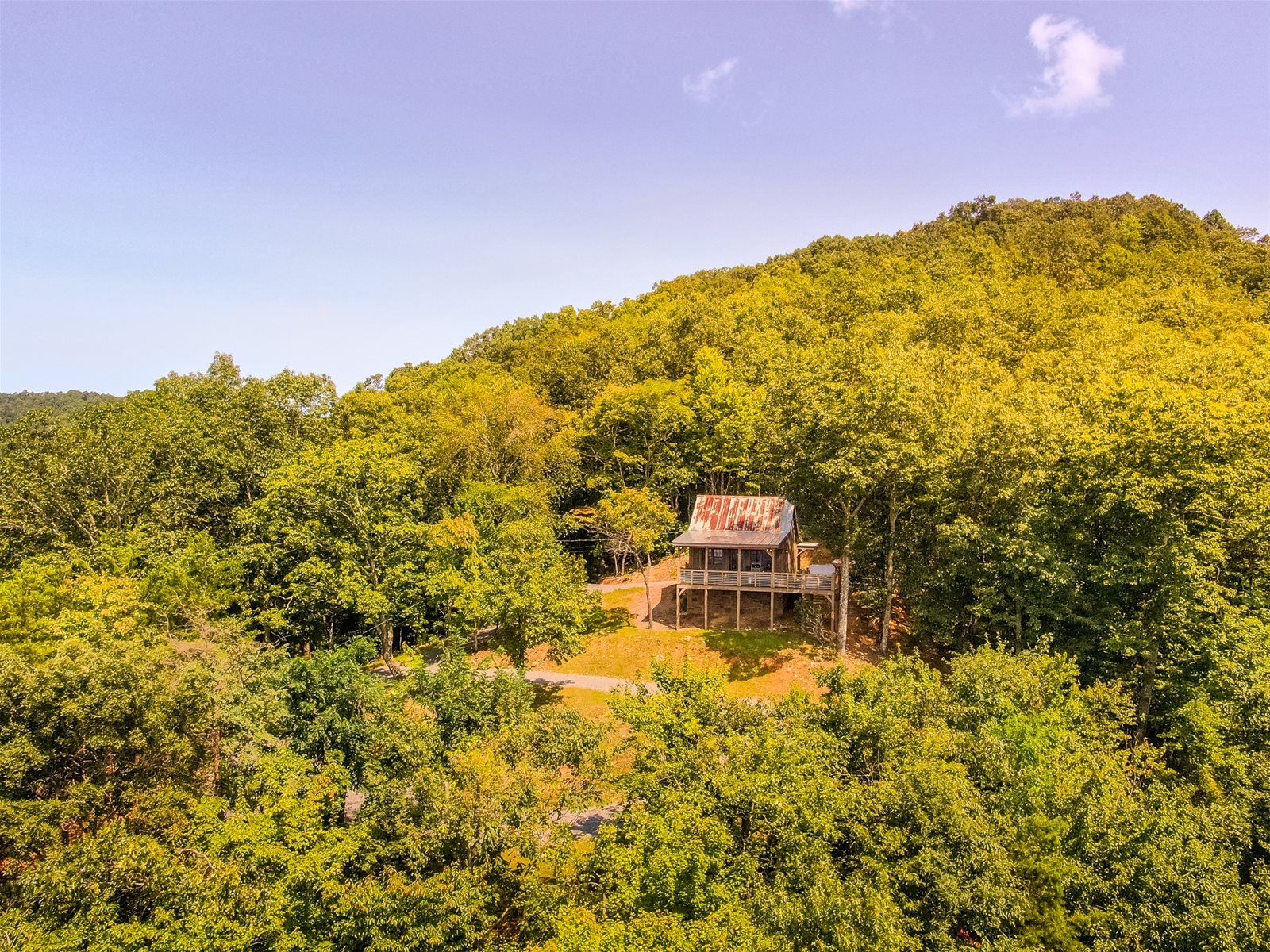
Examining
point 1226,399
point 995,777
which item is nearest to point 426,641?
point 995,777

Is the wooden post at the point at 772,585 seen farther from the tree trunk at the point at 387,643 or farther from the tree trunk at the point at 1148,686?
the tree trunk at the point at 387,643

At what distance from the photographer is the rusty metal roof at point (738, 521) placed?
38656mm

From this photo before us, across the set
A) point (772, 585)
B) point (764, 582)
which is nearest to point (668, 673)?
point (772, 585)

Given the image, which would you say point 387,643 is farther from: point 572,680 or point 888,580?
point 888,580

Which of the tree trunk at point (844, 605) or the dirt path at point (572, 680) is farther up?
the tree trunk at point (844, 605)

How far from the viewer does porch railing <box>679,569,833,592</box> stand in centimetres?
3716

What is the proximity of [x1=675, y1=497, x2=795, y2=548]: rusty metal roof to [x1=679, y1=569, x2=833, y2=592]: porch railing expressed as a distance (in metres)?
1.83

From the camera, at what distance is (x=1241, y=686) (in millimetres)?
21109

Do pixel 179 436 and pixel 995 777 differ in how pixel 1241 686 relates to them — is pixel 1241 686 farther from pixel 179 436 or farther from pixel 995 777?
pixel 179 436

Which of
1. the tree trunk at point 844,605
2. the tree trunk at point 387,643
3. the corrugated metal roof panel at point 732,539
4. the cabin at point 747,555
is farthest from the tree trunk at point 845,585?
the tree trunk at point 387,643

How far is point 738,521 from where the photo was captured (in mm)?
39750

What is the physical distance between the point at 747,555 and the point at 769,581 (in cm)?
218

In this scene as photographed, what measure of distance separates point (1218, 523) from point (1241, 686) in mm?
7196

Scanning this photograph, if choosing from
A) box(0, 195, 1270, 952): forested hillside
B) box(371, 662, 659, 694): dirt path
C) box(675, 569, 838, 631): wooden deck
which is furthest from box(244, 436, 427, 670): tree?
box(675, 569, 838, 631): wooden deck
